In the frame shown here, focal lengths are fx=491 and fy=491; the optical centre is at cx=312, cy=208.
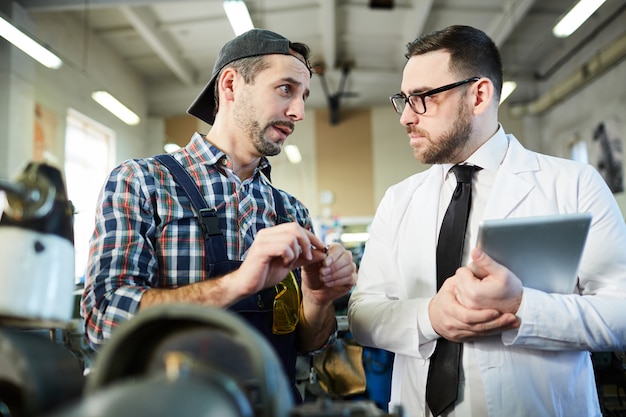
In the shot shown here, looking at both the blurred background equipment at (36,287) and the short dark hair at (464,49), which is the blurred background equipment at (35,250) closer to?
the blurred background equipment at (36,287)

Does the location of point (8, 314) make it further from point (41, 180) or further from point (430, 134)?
point (430, 134)

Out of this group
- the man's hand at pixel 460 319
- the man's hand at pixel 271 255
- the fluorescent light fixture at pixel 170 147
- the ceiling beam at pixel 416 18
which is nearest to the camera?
the man's hand at pixel 271 255

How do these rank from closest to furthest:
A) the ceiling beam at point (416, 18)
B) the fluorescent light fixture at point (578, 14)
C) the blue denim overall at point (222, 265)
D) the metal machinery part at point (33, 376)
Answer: the metal machinery part at point (33, 376) → the blue denim overall at point (222, 265) → the fluorescent light fixture at point (578, 14) → the ceiling beam at point (416, 18)

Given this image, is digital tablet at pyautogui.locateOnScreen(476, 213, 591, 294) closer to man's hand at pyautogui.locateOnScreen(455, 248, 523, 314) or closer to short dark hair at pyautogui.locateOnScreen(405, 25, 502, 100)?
man's hand at pyautogui.locateOnScreen(455, 248, 523, 314)

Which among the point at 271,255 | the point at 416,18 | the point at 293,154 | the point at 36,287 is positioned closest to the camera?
the point at 36,287

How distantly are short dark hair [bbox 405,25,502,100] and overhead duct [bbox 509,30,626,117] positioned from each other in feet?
22.2

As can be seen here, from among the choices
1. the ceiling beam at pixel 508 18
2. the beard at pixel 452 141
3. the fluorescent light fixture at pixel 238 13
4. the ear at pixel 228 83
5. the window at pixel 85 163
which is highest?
the ceiling beam at pixel 508 18

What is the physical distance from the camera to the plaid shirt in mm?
1333

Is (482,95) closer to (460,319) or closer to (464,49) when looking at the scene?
(464,49)

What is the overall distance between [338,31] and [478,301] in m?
8.21

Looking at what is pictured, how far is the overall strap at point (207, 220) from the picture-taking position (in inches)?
59.6

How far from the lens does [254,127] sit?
179 cm

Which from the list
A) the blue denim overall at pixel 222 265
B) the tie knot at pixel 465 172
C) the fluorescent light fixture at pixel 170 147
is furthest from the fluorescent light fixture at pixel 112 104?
the tie knot at pixel 465 172

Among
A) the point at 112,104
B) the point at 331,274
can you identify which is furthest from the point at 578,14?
the point at 112,104
